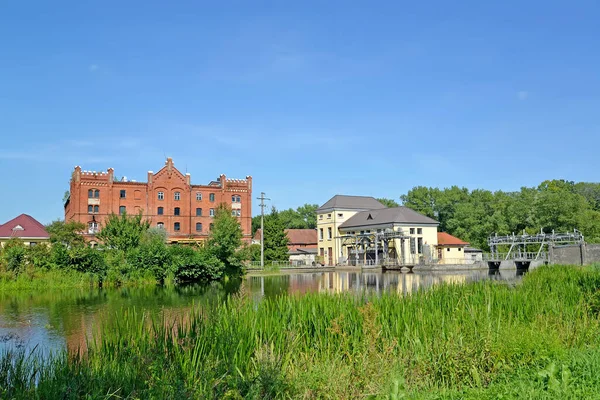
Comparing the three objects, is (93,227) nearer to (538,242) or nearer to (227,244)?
(227,244)

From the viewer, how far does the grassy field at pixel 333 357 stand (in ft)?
16.7

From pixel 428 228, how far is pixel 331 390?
1769 inches

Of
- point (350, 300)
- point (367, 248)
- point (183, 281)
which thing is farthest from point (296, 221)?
point (350, 300)

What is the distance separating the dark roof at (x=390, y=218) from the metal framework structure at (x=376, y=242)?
144 centimetres

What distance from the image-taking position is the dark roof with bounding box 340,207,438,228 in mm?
47531

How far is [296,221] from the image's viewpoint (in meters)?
85.3

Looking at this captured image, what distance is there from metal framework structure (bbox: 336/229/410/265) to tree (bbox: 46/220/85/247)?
25.1 m

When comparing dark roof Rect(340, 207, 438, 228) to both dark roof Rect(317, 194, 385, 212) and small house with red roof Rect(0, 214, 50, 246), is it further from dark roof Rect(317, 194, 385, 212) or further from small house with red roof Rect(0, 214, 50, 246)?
small house with red roof Rect(0, 214, 50, 246)

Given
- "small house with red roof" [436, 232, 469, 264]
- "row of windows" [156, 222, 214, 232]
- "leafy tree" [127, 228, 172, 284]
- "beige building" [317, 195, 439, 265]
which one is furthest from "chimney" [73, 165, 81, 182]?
"small house with red roof" [436, 232, 469, 264]

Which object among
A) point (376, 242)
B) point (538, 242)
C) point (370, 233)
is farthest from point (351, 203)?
point (538, 242)

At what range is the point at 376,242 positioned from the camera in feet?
151

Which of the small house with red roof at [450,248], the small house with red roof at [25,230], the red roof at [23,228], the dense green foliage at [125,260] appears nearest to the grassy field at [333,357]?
the dense green foliage at [125,260]

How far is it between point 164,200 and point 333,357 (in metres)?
47.1

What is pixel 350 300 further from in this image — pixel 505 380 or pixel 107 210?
pixel 107 210
